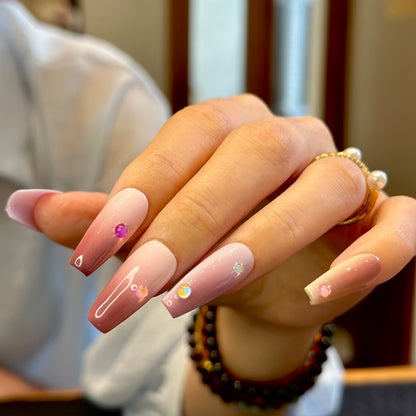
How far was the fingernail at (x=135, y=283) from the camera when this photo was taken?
0.14 m

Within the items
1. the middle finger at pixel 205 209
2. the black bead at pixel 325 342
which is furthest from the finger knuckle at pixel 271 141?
the black bead at pixel 325 342

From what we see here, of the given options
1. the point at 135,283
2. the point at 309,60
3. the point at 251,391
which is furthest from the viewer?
the point at 309,60

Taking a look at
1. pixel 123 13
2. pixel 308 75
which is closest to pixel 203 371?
pixel 123 13

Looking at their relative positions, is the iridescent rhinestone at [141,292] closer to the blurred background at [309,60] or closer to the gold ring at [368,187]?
the gold ring at [368,187]

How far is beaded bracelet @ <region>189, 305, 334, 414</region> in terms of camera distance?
0.23 meters

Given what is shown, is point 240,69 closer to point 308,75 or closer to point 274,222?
point 308,75

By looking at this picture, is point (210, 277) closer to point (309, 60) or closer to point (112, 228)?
point (112, 228)

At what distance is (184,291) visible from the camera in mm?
140

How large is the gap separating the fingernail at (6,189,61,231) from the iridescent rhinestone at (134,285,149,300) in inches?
2.1

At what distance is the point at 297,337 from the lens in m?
0.21

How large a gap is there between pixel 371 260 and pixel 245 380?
0.40 feet

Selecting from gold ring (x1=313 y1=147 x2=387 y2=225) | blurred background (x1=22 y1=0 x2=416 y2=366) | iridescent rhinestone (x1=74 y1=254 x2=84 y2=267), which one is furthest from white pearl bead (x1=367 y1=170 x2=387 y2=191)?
blurred background (x1=22 y1=0 x2=416 y2=366)

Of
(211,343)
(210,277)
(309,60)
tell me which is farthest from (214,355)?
(309,60)

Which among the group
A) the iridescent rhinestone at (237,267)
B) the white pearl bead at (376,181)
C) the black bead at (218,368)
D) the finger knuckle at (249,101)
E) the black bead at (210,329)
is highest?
the finger knuckle at (249,101)
